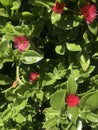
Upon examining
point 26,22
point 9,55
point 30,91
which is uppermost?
point 26,22

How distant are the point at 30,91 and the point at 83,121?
273mm

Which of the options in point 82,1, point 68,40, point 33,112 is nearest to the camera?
point 82,1

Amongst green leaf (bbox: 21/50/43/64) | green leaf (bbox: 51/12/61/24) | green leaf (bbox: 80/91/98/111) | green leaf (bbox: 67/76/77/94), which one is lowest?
green leaf (bbox: 80/91/98/111)

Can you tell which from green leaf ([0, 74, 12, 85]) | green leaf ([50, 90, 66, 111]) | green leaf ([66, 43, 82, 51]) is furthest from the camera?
green leaf ([0, 74, 12, 85])

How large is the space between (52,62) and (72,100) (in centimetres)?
31

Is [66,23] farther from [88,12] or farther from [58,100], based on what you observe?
[58,100]

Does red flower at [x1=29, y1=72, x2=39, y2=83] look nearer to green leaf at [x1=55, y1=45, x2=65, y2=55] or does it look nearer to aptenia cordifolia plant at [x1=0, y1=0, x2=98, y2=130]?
aptenia cordifolia plant at [x1=0, y1=0, x2=98, y2=130]

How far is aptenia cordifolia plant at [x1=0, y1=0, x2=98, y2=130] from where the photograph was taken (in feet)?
5.90

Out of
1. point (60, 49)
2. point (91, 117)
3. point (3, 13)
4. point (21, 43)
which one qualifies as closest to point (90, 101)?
point (91, 117)

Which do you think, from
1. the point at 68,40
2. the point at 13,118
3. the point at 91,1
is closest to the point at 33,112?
the point at 13,118

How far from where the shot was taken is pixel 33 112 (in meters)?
2.07

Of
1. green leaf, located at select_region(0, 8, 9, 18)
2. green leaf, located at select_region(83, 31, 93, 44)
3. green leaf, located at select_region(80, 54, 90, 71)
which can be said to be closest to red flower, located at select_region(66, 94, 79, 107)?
green leaf, located at select_region(80, 54, 90, 71)

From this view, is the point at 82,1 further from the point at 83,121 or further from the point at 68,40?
the point at 83,121

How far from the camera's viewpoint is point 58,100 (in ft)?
5.81
